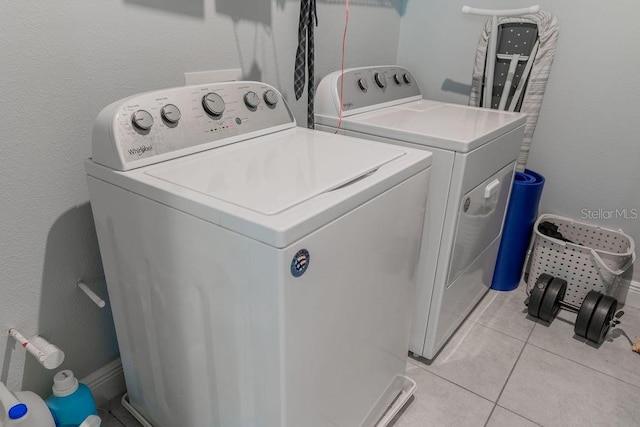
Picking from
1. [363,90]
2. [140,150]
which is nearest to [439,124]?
[363,90]

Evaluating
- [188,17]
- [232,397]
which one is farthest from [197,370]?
[188,17]

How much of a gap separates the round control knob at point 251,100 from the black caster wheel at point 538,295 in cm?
135

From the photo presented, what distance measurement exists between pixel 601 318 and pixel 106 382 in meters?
1.73

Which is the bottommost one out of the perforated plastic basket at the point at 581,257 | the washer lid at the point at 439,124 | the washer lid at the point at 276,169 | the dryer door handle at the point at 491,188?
the perforated plastic basket at the point at 581,257

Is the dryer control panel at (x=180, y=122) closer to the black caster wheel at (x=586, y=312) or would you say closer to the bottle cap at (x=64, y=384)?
the bottle cap at (x=64, y=384)

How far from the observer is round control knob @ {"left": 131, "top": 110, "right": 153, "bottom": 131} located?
986 mm

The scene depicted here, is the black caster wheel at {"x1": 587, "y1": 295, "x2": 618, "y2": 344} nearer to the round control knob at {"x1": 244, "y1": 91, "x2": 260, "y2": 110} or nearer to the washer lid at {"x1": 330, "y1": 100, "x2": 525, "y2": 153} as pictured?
the washer lid at {"x1": 330, "y1": 100, "x2": 525, "y2": 153}

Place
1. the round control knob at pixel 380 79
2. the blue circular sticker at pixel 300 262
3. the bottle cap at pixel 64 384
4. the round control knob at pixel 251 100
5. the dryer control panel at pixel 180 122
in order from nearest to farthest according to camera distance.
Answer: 1. the blue circular sticker at pixel 300 262
2. the dryer control panel at pixel 180 122
3. the bottle cap at pixel 64 384
4. the round control knob at pixel 251 100
5. the round control knob at pixel 380 79

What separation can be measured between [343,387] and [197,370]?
1.12 ft

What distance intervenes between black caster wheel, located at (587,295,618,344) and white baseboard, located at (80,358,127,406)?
5.49ft

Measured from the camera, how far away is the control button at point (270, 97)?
1.30 meters

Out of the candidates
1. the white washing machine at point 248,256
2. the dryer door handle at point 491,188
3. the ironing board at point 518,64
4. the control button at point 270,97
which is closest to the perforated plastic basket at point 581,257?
the ironing board at point 518,64

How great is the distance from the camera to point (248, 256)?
0.75m

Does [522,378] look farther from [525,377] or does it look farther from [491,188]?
[491,188]
